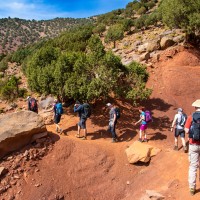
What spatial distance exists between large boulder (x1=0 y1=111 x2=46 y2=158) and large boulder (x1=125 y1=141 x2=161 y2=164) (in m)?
4.12

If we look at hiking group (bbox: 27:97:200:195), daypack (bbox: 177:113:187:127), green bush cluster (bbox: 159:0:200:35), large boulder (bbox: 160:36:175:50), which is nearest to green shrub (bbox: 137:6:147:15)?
green bush cluster (bbox: 159:0:200:35)

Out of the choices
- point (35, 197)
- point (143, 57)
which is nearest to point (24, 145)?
point (35, 197)

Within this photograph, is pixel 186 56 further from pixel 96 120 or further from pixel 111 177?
pixel 111 177

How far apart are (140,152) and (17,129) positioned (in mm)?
5515

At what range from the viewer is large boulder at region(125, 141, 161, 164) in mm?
11547

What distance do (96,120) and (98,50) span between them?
14.3 ft

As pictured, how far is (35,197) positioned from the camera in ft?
32.7

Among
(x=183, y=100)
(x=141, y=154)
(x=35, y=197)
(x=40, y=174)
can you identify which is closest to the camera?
(x=35, y=197)

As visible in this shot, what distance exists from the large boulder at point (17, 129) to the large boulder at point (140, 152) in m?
4.12

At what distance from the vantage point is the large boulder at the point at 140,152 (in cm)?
1155

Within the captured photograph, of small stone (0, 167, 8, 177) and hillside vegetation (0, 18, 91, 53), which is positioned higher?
hillside vegetation (0, 18, 91, 53)

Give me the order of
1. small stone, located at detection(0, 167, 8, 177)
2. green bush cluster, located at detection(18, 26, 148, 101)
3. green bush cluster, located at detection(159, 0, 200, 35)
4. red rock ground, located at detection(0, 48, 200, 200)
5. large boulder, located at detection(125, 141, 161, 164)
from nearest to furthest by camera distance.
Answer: red rock ground, located at detection(0, 48, 200, 200) → small stone, located at detection(0, 167, 8, 177) → large boulder, located at detection(125, 141, 161, 164) → green bush cluster, located at detection(18, 26, 148, 101) → green bush cluster, located at detection(159, 0, 200, 35)

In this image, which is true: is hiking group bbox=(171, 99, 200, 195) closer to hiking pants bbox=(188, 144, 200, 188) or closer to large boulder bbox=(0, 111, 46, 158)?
hiking pants bbox=(188, 144, 200, 188)

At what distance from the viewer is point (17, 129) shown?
1141 cm
